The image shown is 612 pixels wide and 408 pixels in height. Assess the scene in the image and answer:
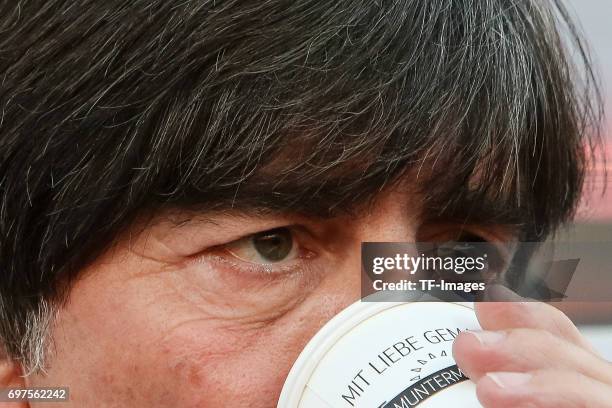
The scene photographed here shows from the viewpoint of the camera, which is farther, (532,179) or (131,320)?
(532,179)

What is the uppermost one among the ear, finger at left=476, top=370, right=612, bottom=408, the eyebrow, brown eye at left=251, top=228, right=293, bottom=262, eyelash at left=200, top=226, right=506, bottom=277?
the eyebrow

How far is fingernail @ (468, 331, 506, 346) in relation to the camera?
2.22 feet

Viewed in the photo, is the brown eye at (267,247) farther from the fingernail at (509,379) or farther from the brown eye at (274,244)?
the fingernail at (509,379)

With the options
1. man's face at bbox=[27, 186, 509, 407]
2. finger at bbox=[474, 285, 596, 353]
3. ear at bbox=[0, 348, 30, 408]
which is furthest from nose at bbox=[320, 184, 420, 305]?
ear at bbox=[0, 348, 30, 408]

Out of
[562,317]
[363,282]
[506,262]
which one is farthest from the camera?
[506,262]

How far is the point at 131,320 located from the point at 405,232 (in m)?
0.29

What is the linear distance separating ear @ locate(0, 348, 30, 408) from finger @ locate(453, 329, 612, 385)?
1.66ft

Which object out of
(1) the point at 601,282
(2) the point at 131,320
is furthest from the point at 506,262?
(2) the point at 131,320

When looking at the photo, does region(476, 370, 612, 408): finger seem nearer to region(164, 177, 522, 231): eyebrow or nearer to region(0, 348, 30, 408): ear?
region(164, 177, 522, 231): eyebrow

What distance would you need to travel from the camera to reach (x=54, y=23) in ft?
2.75

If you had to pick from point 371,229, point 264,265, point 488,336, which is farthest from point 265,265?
point 488,336

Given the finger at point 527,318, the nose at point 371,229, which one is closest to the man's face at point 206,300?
the nose at point 371,229

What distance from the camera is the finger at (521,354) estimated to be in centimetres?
67

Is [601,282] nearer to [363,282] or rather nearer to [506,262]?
[506,262]
